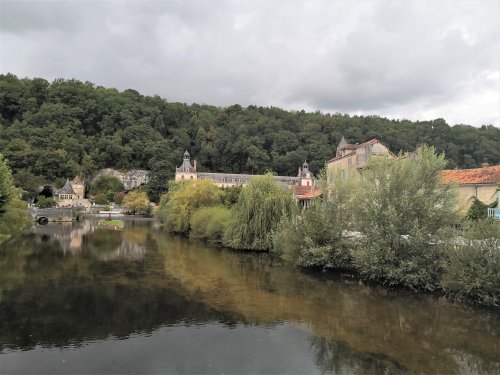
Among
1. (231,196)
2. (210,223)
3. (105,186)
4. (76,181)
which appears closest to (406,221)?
(210,223)

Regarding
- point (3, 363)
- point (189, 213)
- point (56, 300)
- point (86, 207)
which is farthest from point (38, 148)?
point (3, 363)

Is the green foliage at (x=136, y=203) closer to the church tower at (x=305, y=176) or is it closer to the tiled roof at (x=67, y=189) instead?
the tiled roof at (x=67, y=189)

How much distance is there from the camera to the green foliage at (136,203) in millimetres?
94944

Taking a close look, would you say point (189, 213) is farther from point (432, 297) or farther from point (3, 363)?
point (3, 363)

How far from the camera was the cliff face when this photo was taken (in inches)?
4660

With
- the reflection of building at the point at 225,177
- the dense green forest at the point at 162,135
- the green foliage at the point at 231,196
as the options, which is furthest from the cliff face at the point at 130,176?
the green foliage at the point at 231,196

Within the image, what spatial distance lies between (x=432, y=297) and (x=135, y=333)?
1400 cm

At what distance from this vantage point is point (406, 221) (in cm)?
2148

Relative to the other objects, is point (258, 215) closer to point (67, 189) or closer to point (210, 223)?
point (210, 223)

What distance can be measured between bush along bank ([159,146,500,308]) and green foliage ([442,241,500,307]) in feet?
0.12

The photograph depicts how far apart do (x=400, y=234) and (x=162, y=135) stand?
13508cm

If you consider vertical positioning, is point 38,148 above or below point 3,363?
above

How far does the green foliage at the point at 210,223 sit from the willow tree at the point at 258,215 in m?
2.31

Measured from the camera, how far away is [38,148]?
356 ft
